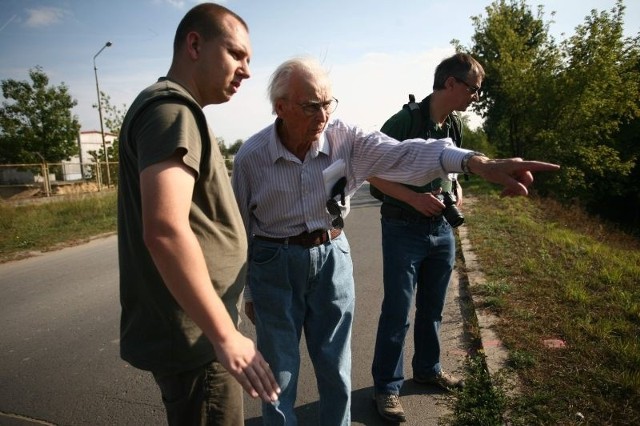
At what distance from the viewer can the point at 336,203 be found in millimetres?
2039

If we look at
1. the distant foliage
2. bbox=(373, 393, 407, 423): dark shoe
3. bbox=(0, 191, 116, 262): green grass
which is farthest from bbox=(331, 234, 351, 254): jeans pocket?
the distant foliage

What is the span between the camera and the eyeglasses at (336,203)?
2.04 meters

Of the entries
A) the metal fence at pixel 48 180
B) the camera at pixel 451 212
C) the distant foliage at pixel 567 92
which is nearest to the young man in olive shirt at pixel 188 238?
the camera at pixel 451 212

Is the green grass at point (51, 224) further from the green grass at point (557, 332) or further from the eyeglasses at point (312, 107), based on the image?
the eyeglasses at point (312, 107)

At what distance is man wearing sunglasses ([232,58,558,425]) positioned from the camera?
1975 millimetres

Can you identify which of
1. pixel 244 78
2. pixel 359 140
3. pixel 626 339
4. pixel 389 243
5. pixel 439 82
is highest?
pixel 439 82

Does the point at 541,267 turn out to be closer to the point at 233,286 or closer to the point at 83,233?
the point at 233,286

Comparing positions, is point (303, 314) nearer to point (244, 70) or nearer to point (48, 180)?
point (244, 70)

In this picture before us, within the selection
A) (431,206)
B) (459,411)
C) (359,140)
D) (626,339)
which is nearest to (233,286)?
(359,140)

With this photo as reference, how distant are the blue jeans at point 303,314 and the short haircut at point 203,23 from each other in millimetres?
966

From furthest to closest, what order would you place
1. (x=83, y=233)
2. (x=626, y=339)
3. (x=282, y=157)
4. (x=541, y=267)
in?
1. (x=83, y=233)
2. (x=541, y=267)
3. (x=626, y=339)
4. (x=282, y=157)

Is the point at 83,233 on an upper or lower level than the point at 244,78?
lower

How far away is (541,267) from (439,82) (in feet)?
11.0

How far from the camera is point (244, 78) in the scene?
1.58 meters
